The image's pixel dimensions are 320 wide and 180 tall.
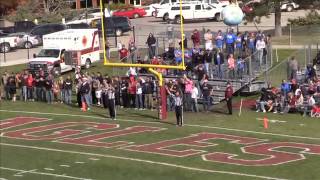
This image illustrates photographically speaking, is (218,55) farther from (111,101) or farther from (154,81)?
(111,101)

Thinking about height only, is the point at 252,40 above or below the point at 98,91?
above

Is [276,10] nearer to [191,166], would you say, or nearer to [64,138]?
[64,138]

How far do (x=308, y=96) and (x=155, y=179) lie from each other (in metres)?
10.3

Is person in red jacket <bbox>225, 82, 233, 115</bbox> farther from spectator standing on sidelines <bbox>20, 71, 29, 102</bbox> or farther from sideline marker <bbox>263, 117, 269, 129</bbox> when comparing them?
Result: spectator standing on sidelines <bbox>20, 71, 29, 102</bbox>

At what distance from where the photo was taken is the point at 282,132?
962 inches

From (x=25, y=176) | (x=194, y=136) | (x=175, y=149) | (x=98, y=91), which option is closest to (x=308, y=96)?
(x=194, y=136)

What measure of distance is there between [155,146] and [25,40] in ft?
99.3

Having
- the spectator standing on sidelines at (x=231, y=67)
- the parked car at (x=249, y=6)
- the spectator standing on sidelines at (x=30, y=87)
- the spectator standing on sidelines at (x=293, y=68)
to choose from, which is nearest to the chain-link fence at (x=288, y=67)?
the spectator standing on sidelines at (x=293, y=68)

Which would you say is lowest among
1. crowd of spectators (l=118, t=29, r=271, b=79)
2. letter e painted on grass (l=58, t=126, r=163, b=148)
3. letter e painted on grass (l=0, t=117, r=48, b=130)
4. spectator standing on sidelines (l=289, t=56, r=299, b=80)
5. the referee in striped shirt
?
letter e painted on grass (l=58, t=126, r=163, b=148)

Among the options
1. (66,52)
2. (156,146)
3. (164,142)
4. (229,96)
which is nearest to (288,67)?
(229,96)

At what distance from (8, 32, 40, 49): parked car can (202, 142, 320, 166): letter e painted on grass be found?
104ft

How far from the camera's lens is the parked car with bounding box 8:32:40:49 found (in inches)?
2031

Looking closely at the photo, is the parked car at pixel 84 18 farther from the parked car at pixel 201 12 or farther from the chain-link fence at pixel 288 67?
the chain-link fence at pixel 288 67

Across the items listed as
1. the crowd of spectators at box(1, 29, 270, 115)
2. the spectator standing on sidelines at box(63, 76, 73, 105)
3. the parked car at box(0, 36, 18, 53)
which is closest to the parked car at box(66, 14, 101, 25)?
Result: the parked car at box(0, 36, 18, 53)
